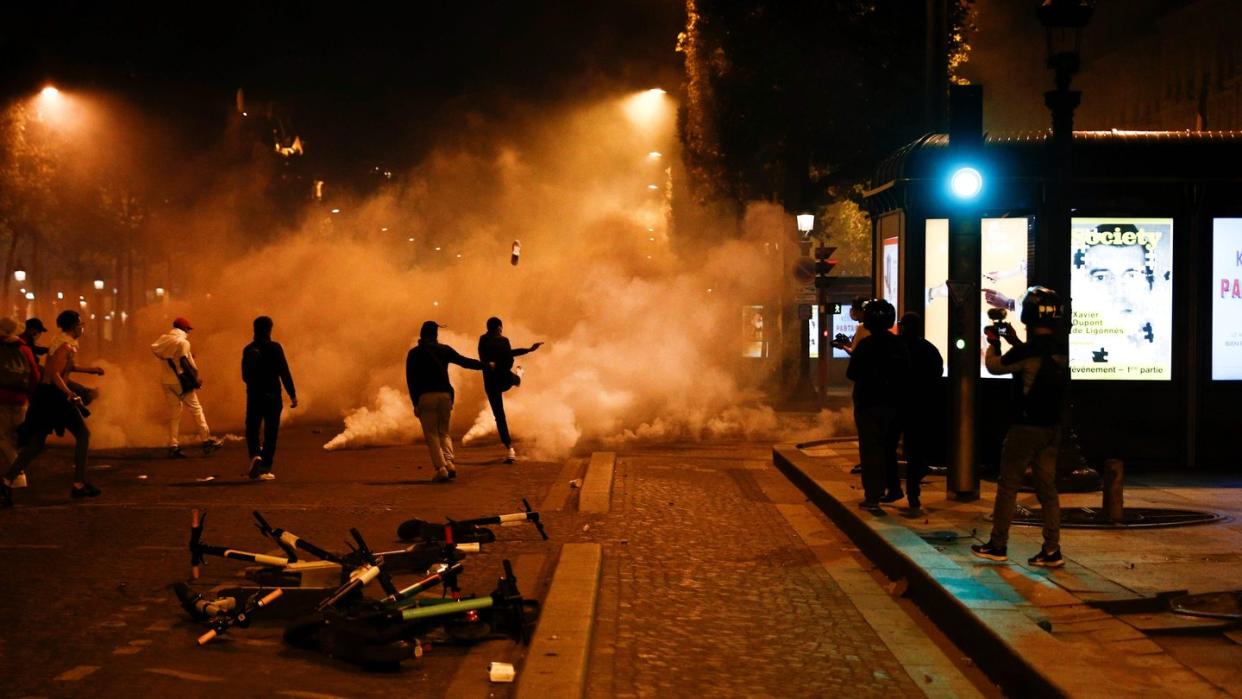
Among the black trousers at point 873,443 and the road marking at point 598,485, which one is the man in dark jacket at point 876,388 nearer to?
the black trousers at point 873,443

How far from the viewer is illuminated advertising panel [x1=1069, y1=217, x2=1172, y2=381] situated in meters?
13.1

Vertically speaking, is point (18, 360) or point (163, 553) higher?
point (18, 360)

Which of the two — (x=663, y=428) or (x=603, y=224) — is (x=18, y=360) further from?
(x=603, y=224)

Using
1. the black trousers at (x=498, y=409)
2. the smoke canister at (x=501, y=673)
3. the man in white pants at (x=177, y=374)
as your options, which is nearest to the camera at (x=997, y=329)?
the smoke canister at (x=501, y=673)

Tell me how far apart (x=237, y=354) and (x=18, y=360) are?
11.3 m

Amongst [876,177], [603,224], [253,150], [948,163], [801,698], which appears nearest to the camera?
[801,698]

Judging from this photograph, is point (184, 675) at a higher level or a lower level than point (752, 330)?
lower

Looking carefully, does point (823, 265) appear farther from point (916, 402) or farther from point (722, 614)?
point (722, 614)

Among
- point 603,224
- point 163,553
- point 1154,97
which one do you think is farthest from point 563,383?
point 1154,97

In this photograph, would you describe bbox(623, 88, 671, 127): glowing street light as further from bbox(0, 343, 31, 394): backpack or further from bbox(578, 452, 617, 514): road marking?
bbox(0, 343, 31, 394): backpack

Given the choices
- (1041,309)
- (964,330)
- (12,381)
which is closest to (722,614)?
(1041,309)

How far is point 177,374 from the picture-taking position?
52.5ft

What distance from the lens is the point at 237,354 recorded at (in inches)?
930

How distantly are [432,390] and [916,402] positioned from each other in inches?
201
